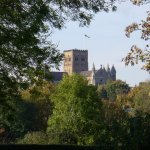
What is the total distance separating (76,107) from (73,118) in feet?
9.21

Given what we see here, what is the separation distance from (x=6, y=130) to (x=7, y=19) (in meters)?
51.2

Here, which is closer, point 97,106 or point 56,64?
point 56,64

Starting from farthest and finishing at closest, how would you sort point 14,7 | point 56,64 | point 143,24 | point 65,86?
1. point 65,86
2. point 56,64
3. point 143,24
4. point 14,7

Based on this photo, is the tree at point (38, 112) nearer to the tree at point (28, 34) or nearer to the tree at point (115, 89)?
the tree at point (28, 34)

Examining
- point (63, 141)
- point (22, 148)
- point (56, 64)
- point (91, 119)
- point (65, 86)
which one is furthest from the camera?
point (65, 86)

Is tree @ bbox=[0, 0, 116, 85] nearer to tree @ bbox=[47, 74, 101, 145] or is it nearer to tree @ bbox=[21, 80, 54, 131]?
tree @ bbox=[47, 74, 101, 145]

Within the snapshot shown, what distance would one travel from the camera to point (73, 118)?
56594 millimetres

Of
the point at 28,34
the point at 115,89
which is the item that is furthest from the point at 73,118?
the point at 115,89

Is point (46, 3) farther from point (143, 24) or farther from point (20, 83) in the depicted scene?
point (20, 83)

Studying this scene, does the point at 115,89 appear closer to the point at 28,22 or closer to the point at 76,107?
the point at 76,107

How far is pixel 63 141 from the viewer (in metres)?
35.3

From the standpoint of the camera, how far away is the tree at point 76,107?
183 ft

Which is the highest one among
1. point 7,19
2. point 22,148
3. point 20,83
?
point 7,19

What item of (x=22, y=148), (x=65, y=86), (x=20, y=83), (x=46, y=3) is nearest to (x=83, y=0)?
(x=46, y=3)
